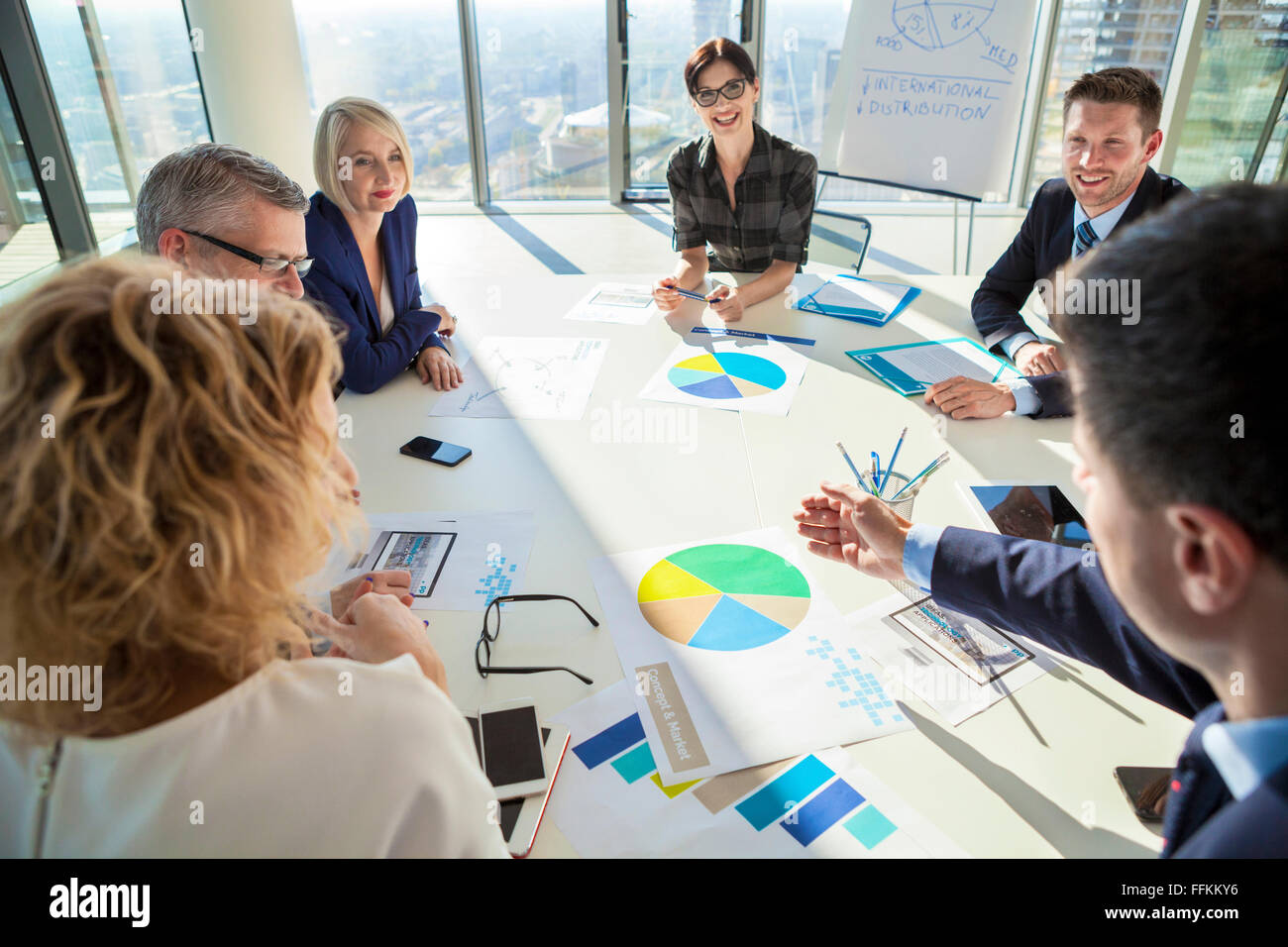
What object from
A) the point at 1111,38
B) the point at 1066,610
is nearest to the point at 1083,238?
the point at 1066,610

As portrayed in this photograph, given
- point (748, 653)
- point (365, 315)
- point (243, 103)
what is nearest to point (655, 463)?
point (748, 653)

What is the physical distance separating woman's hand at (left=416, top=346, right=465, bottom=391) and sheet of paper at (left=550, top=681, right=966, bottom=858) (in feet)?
4.21

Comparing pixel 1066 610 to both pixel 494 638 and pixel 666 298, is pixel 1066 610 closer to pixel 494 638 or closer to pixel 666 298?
pixel 494 638

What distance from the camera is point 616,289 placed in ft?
9.08

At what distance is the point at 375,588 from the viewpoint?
123cm

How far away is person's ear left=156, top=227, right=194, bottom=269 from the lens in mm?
1562

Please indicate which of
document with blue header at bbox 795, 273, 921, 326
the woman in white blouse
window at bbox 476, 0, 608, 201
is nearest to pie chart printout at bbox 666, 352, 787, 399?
document with blue header at bbox 795, 273, 921, 326

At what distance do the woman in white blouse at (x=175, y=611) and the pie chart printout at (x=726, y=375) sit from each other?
4.55ft

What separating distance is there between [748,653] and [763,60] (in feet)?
19.6

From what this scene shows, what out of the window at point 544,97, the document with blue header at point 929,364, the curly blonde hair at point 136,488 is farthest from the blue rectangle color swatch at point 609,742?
the window at point 544,97

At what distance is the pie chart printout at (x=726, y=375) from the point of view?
2.04m

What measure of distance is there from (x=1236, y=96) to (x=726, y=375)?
5.98m

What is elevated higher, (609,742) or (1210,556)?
(1210,556)

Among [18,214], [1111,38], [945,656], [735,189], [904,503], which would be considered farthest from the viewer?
[1111,38]
